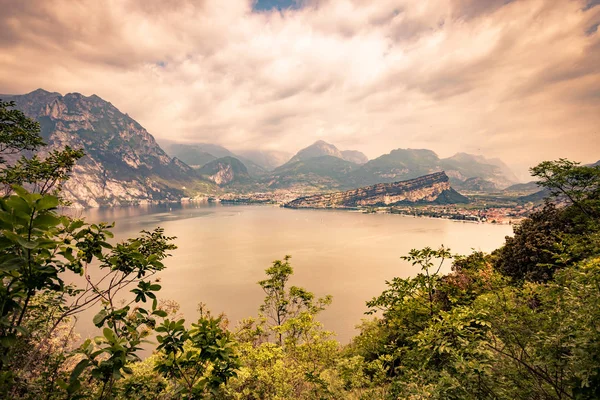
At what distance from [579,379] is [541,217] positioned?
33.0 m

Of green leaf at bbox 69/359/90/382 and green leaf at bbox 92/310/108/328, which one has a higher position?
green leaf at bbox 92/310/108/328

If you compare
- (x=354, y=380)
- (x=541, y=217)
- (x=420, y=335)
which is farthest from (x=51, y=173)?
(x=541, y=217)

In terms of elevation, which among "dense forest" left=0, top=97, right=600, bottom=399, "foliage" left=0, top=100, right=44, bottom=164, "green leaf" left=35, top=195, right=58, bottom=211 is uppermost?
"foliage" left=0, top=100, right=44, bottom=164

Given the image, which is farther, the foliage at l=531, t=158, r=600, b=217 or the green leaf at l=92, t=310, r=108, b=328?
the foliage at l=531, t=158, r=600, b=217

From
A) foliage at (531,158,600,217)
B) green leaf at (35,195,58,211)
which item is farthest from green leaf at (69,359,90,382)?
foliage at (531,158,600,217)

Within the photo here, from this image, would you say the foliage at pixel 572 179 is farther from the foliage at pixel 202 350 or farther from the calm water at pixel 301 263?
the calm water at pixel 301 263

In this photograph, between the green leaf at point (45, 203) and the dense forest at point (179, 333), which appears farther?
the dense forest at point (179, 333)

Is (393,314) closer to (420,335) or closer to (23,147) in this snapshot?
(420,335)

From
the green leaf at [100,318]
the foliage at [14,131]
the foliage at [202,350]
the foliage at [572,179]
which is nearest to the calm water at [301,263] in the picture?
the foliage at [572,179]

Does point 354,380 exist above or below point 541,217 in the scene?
below

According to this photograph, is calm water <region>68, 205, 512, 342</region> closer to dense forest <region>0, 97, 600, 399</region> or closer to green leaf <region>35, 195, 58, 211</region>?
dense forest <region>0, 97, 600, 399</region>

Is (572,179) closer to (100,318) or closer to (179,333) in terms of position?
(179,333)

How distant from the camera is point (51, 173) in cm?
924

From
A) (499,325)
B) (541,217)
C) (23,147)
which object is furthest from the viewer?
(541,217)
